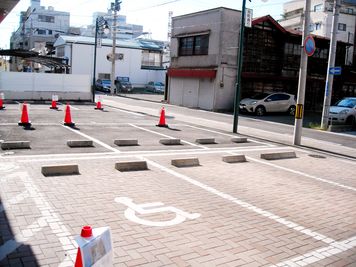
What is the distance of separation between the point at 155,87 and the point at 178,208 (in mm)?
47207

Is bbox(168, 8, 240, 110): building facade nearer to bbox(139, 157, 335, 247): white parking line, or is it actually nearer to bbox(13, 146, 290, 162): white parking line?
bbox(13, 146, 290, 162): white parking line

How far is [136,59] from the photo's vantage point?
181 feet

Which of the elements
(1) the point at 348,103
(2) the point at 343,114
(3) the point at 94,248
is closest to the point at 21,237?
(3) the point at 94,248

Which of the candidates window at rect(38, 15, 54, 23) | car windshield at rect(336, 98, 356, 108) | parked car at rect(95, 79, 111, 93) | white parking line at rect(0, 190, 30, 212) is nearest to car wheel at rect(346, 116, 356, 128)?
car windshield at rect(336, 98, 356, 108)

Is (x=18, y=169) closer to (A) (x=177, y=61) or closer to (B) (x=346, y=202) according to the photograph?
(B) (x=346, y=202)

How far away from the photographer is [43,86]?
25969mm

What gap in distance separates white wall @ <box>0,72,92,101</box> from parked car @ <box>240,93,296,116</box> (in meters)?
11.8

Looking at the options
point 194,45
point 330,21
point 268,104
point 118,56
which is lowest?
point 268,104

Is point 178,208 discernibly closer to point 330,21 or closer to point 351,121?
point 351,121

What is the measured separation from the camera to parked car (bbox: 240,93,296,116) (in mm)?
26312

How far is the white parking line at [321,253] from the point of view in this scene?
4451mm

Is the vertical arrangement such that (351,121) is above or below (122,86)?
below

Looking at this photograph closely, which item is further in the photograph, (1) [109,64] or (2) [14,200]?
(1) [109,64]

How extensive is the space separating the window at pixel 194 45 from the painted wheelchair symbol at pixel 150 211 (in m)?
24.9
